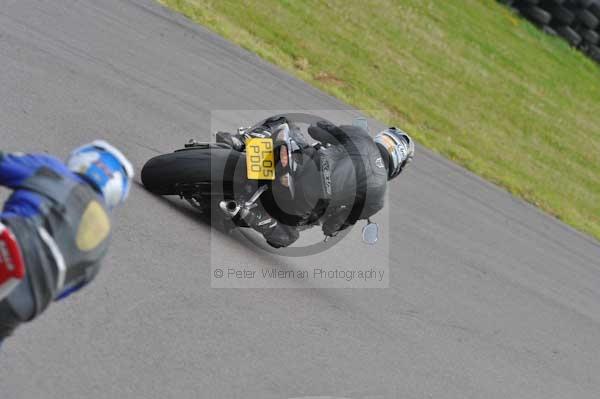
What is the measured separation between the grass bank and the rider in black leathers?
5.62m

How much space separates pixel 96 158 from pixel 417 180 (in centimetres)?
707

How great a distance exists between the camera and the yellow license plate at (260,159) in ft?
18.6

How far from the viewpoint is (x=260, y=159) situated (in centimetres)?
568

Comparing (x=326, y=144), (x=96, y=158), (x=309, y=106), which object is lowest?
(x=309, y=106)

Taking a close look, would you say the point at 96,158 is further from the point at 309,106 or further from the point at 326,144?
the point at 309,106

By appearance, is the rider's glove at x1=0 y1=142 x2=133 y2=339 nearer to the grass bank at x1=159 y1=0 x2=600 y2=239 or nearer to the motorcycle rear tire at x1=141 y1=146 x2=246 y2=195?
the motorcycle rear tire at x1=141 y1=146 x2=246 y2=195

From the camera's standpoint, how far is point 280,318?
17.8 ft

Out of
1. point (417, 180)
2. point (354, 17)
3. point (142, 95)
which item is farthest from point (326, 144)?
point (354, 17)

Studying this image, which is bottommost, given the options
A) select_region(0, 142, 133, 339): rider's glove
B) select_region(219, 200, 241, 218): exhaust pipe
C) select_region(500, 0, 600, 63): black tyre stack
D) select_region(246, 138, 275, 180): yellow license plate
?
select_region(219, 200, 241, 218): exhaust pipe

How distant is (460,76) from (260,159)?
1192cm

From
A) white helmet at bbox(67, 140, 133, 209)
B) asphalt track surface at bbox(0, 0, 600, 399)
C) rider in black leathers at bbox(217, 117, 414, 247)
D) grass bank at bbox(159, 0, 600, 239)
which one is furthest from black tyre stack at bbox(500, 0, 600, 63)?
white helmet at bbox(67, 140, 133, 209)

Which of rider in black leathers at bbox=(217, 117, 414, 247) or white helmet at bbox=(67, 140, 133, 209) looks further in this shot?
rider in black leathers at bbox=(217, 117, 414, 247)

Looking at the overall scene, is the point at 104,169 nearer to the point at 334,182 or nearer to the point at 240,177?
the point at 240,177

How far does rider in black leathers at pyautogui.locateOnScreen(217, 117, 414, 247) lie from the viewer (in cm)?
586
